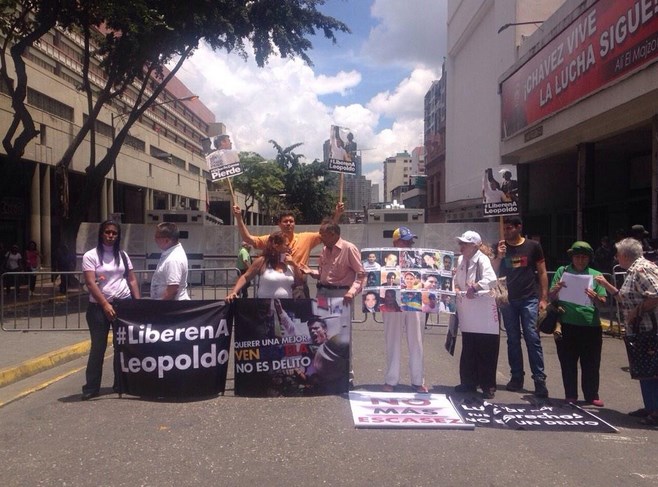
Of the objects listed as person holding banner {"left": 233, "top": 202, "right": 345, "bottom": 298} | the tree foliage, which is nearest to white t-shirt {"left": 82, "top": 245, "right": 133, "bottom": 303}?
person holding banner {"left": 233, "top": 202, "right": 345, "bottom": 298}

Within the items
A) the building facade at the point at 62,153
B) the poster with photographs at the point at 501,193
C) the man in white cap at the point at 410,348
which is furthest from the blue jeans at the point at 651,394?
the building facade at the point at 62,153

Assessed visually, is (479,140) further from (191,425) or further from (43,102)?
(191,425)

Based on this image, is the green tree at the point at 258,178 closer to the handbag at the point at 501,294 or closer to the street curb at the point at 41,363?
the street curb at the point at 41,363

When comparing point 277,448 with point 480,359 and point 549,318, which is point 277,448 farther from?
point 549,318

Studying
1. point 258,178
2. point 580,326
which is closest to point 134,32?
point 580,326

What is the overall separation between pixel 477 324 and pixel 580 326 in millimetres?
1066

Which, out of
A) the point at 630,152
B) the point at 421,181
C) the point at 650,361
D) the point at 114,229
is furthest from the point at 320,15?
the point at 421,181

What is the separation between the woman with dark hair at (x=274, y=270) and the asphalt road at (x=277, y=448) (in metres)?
1.17

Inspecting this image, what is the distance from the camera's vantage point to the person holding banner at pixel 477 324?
670 centimetres

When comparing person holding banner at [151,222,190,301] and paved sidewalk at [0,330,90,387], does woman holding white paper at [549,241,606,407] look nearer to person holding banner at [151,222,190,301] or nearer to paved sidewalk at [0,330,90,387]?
person holding banner at [151,222,190,301]

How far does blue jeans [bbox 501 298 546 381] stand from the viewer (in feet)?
22.8

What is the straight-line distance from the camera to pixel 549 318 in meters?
6.84

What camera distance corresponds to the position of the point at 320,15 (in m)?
19.7

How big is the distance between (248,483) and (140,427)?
1679mm
